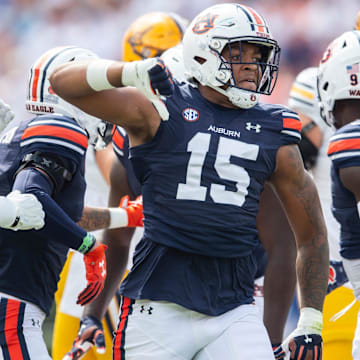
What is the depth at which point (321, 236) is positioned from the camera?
9.85 feet

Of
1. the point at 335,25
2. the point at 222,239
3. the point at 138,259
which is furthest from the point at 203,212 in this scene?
the point at 335,25

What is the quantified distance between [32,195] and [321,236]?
1.15m

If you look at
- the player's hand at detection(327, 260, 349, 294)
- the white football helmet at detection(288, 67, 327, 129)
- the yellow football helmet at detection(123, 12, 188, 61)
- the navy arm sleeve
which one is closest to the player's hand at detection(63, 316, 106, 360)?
the navy arm sleeve

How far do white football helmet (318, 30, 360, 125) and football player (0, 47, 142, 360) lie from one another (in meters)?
1.42

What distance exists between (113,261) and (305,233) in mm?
1231

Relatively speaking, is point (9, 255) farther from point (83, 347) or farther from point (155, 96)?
point (155, 96)

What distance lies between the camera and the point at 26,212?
9.14 ft

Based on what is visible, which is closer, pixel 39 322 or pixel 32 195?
pixel 32 195

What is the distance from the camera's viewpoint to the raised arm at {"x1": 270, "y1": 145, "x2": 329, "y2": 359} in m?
2.88

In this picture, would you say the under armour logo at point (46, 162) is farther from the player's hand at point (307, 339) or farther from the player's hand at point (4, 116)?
the player's hand at point (307, 339)

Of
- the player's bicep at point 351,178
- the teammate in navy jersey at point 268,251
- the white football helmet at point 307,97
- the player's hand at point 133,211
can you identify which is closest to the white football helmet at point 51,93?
the teammate in navy jersey at point 268,251

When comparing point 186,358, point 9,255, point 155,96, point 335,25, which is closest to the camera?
point 155,96

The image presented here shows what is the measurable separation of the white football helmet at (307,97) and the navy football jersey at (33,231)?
96.7 inches

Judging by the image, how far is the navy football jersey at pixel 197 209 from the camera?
2.69 m
